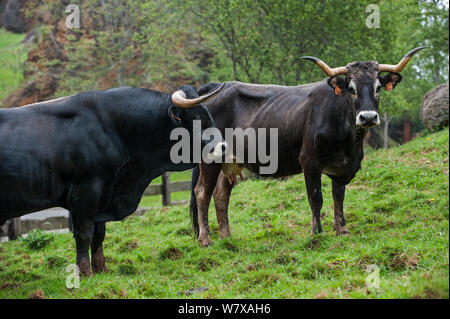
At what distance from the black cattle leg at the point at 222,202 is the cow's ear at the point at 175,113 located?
7.59 ft

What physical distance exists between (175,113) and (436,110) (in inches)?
413

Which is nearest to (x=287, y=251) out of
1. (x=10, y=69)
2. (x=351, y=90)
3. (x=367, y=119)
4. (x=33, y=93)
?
(x=367, y=119)

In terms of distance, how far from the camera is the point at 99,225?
6098 millimetres

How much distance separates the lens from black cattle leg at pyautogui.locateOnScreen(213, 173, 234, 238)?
7.98 metres

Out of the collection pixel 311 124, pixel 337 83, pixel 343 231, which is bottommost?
pixel 343 231

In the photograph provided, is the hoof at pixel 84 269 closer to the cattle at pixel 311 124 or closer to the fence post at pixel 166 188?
the cattle at pixel 311 124

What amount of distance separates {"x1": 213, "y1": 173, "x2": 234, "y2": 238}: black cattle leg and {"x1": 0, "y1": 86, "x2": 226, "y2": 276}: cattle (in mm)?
1820

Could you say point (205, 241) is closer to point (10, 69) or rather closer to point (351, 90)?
point (351, 90)

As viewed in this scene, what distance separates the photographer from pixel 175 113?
6.16 meters
